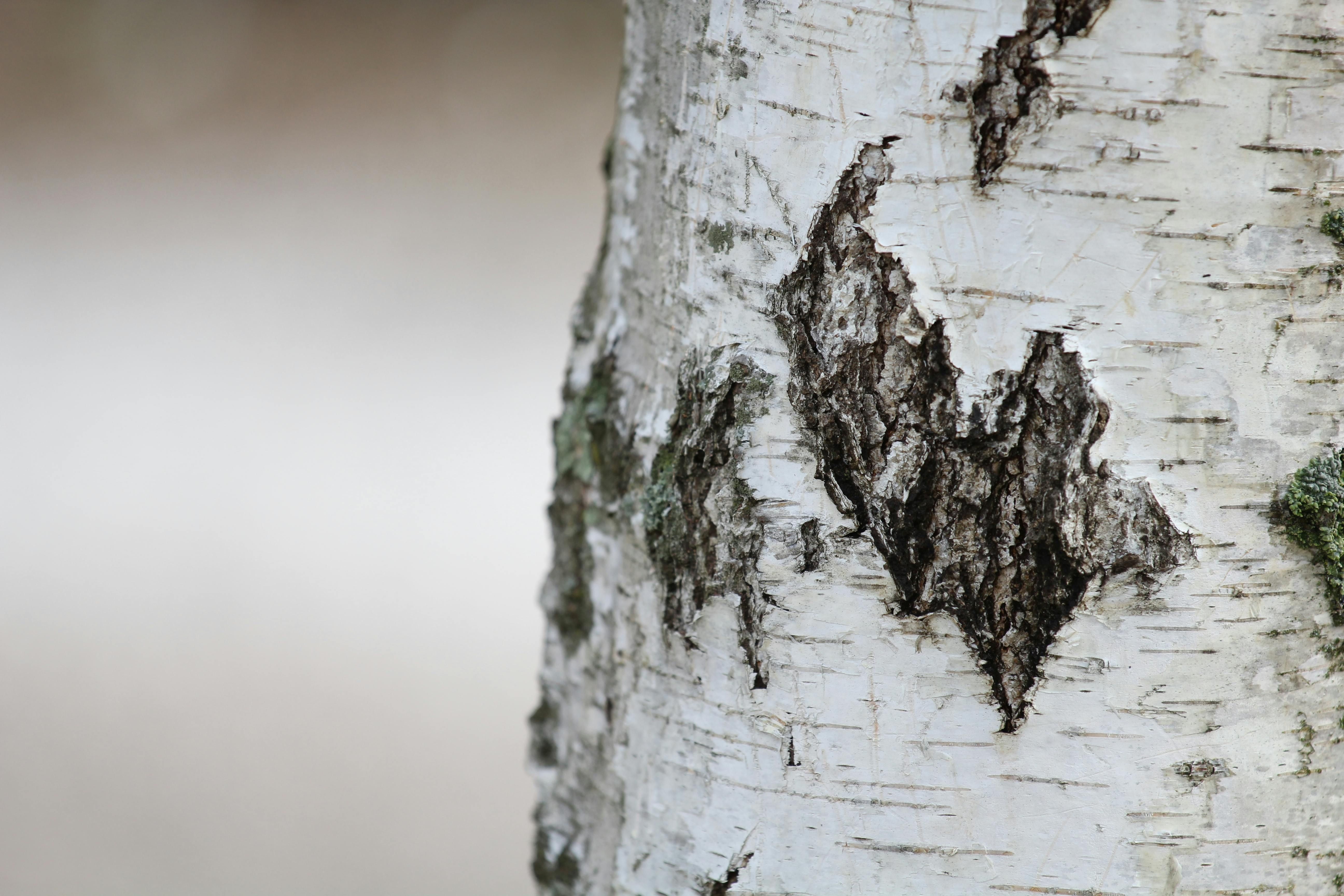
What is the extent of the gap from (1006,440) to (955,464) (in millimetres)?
38

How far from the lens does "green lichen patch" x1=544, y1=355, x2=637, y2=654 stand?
90cm

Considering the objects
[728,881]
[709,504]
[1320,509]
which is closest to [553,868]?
[728,881]

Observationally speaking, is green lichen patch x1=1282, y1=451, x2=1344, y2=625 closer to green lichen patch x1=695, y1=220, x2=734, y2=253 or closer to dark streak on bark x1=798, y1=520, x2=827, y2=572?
dark streak on bark x1=798, y1=520, x2=827, y2=572

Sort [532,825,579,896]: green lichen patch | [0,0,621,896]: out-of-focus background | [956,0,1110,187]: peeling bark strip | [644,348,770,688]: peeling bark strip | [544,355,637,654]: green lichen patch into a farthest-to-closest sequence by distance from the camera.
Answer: [0,0,621,896]: out-of-focus background, [532,825,579,896]: green lichen patch, [544,355,637,654]: green lichen patch, [644,348,770,688]: peeling bark strip, [956,0,1110,187]: peeling bark strip

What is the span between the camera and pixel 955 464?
27.3 inches

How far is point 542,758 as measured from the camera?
1.06 m

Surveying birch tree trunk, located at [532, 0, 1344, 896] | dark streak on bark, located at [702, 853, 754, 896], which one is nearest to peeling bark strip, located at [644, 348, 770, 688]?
birch tree trunk, located at [532, 0, 1344, 896]

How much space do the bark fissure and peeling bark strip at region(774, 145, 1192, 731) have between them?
0.22 feet

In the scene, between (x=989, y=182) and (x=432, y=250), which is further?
(x=432, y=250)

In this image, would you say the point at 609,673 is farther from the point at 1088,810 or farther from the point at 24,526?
the point at 24,526

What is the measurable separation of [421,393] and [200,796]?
6.50ft

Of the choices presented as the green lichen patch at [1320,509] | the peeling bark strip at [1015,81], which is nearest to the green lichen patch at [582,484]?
the peeling bark strip at [1015,81]

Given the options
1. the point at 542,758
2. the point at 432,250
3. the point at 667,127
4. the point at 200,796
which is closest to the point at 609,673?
the point at 542,758

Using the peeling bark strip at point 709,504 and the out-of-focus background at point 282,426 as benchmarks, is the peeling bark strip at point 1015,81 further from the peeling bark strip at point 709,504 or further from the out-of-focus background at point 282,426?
the out-of-focus background at point 282,426
